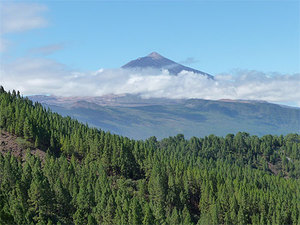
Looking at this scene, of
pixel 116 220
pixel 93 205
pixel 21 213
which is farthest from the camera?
pixel 93 205

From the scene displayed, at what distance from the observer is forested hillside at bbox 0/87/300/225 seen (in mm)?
96062

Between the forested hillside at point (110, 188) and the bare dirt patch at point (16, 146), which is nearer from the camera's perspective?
the forested hillside at point (110, 188)

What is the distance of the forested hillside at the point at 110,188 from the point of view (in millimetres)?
96062

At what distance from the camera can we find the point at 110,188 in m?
117

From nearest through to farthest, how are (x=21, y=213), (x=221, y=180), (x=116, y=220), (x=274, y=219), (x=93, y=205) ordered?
(x=21, y=213), (x=116, y=220), (x=93, y=205), (x=274, y=219), (x=221, y=180)

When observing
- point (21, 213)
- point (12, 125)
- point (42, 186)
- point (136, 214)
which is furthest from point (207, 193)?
point (12, 125)

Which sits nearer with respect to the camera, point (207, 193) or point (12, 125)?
point (207, 193)

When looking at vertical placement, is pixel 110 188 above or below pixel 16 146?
below

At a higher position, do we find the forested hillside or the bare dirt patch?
the bare dirt patch

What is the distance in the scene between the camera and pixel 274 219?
4734 inches

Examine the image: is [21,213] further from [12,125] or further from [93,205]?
[12,125]

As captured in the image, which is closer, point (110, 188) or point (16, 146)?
point (110, 188)

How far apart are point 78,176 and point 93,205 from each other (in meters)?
19.7

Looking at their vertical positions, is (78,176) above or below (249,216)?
above
